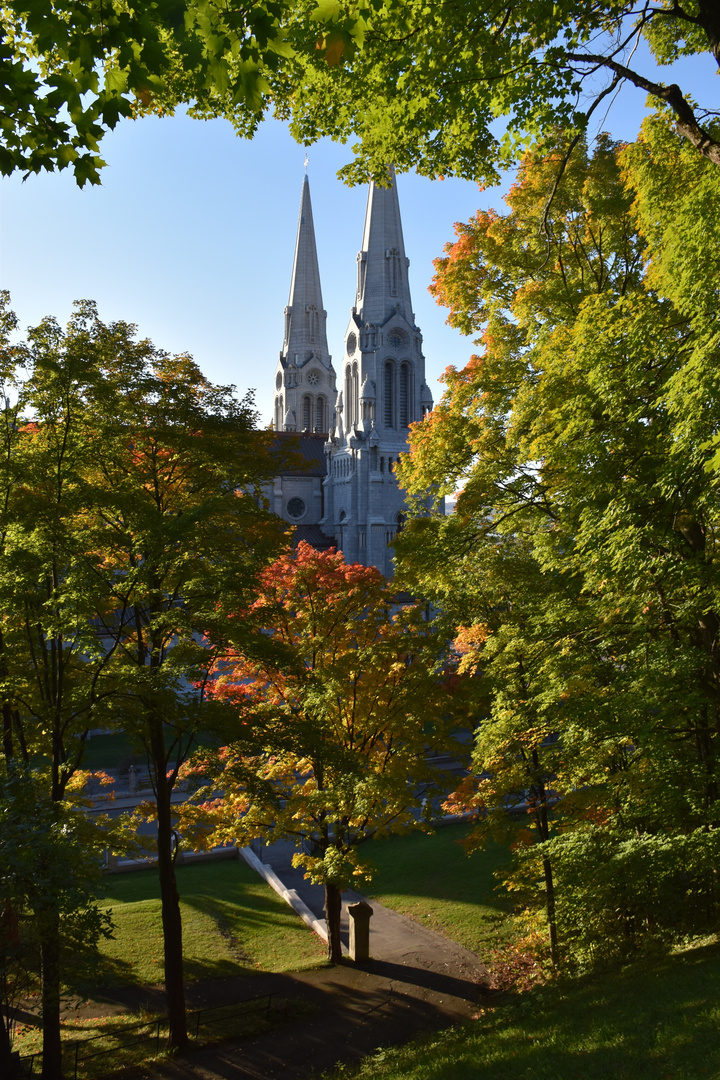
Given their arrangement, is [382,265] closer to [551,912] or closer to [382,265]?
[382,265]

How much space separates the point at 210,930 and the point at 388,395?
177 ft

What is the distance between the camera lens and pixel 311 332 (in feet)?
272

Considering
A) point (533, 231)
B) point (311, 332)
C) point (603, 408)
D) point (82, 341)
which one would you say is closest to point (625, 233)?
point (533, 231)

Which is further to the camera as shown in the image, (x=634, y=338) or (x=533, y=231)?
(x=533, y=231)

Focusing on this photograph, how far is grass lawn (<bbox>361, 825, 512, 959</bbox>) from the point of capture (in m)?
15.9

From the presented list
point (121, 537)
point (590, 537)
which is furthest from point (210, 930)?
point (590, 537)

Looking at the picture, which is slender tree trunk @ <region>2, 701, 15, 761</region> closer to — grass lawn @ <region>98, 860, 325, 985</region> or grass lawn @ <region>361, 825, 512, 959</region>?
grass lawn @ <region>98, 860, 325, 985</region>

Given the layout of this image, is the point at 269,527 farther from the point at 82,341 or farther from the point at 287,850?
the point at 287,850

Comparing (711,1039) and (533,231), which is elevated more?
(533,231)

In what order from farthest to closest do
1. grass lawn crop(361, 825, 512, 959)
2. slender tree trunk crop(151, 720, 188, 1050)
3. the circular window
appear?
the circular window < grass lawn crop(361, 825, 512, 959) < slender tree trunk crop(151, 720, 188, 1050)

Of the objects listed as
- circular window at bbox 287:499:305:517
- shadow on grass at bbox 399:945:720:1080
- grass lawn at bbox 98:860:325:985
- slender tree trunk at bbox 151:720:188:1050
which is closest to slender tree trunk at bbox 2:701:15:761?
slender tree trunk at bbox 151:720:188:1050

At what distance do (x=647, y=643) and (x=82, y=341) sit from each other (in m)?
8.83

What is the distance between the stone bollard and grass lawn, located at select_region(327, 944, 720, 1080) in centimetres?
548

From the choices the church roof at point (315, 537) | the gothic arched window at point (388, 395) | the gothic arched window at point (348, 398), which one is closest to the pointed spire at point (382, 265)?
the gothic arched window at point (388, 395)
